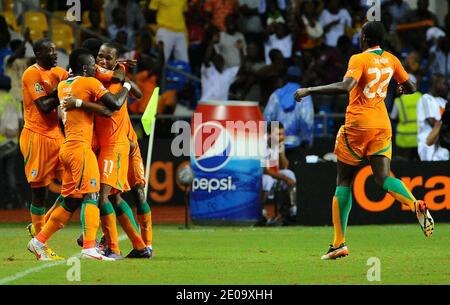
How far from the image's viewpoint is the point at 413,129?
69.9 feet

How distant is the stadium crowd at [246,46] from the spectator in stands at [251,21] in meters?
0.02

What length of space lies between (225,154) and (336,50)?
246 inches

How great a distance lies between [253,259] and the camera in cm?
1312

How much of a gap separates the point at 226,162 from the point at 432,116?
361 cm

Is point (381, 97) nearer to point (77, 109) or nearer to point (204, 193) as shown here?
point (77, 109)

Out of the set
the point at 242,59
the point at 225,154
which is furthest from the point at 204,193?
the point at 242,59

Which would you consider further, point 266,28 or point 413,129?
point 266,28

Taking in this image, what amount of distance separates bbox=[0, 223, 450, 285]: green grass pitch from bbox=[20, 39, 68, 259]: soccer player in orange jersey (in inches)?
30.8

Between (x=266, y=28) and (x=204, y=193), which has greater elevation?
(x=266, y=28)

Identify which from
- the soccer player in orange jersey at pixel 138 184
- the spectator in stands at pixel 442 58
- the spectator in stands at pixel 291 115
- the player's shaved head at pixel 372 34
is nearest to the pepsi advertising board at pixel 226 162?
the spectator in stands at pixel 291 115

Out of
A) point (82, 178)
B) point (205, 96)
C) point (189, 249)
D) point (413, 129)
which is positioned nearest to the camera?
point (82, 178)

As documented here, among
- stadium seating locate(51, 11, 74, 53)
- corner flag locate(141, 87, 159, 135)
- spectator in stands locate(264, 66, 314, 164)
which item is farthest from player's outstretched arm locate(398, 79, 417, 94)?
stadium seating locate(51, 11, 74, 53)

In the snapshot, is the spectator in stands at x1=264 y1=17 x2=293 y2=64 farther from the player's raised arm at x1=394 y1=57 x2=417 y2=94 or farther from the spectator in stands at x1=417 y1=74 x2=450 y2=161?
the player's raised arm at x1=394 y1=57 x2=417 y2=94
